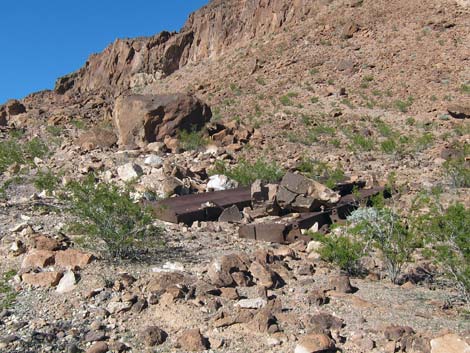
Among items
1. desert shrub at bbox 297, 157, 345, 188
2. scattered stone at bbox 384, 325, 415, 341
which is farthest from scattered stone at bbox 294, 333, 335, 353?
desert shrub at bbox 297, 157, 345, 188

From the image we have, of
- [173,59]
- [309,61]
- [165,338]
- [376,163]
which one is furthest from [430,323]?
[173,59]

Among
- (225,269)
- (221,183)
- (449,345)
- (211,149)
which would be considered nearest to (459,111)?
(211,149)

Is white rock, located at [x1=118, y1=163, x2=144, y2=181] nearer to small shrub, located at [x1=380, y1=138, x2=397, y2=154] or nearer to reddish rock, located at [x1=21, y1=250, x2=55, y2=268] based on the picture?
reddish rock, located at [x1=21, y1=250, x2=55, y2=268]

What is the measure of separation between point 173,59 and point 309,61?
70.2 ft

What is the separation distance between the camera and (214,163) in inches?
494

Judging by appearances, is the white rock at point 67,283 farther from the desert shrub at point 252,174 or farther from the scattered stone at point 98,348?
the desert shrub at point 252,174

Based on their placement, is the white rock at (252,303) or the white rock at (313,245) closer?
the white rock at (252,303)

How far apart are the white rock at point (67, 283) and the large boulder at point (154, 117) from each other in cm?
982

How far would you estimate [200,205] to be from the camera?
27.9ft

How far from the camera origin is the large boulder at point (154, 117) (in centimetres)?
1503

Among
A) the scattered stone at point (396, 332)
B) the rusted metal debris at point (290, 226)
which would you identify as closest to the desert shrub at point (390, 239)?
the rusted metal debris at point (290, 226)

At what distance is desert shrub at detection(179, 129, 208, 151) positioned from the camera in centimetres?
1413

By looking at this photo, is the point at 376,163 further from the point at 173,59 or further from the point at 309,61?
the point at 173,59

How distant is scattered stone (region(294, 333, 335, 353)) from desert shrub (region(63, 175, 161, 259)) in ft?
8.10
